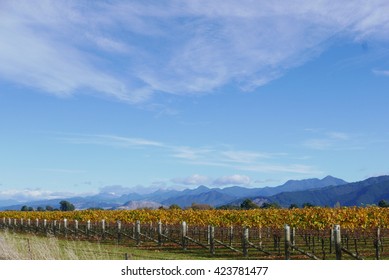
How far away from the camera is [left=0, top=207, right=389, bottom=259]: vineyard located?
25797 millimetres

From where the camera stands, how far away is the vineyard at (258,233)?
25.8 meters

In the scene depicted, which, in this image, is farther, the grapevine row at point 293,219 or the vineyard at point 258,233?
the grapevine row at point 293,219

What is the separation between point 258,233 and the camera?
3362 cm

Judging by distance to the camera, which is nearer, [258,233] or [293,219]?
[258,233]

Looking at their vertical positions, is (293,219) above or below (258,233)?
above

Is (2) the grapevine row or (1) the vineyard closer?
(1) the vineyard
